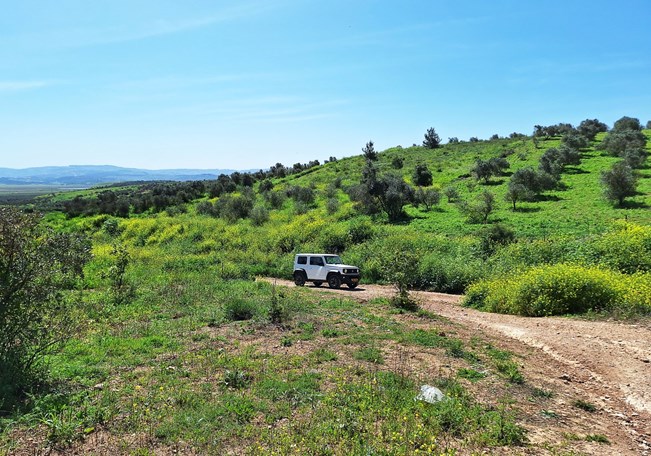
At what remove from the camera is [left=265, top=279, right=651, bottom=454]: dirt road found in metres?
7.80

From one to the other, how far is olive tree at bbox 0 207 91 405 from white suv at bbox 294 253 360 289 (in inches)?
619

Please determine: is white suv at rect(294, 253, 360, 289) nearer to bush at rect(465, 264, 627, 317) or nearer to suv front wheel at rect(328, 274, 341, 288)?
suv front wheel at rect(328, 274, 341, 288)

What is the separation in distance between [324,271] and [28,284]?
1664cm

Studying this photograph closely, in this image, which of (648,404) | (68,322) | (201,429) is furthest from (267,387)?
(648,404)

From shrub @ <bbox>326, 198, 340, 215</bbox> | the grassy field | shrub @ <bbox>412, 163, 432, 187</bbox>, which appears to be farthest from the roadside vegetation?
shrub @ <bbox>412, 163, 432, 187</bbox>

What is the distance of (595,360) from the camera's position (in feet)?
34.5

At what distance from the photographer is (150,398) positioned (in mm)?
7562

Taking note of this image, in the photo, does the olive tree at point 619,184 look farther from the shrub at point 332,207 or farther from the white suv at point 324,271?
the shrub at point 332,207

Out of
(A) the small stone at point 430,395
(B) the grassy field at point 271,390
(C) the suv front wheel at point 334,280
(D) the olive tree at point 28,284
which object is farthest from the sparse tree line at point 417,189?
(D) the olive tree at point 28,284

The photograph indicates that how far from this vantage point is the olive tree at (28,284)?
8016 mm

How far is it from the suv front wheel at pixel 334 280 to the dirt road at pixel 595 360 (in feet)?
26.5

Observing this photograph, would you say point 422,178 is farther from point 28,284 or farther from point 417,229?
→ point 28,284

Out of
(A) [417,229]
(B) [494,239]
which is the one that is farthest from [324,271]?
(B) [494,239]

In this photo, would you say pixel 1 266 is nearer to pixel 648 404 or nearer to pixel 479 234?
pixel 648 404
